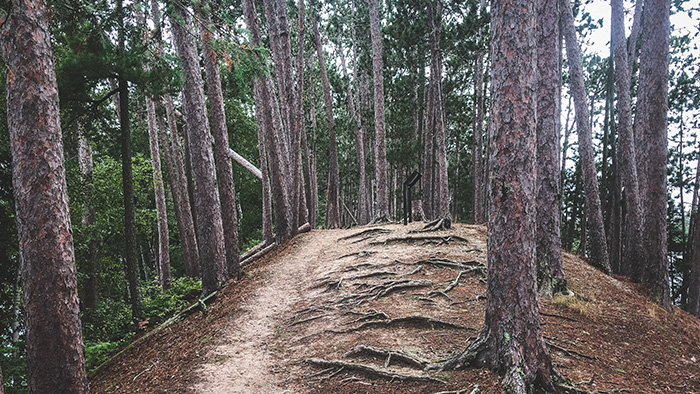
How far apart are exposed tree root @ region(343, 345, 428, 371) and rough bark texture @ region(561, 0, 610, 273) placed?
8297mm

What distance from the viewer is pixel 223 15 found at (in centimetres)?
576

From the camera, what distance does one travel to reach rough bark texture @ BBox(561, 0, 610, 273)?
10038mm

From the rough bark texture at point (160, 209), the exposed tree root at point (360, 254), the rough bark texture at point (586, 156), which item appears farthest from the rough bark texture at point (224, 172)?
the rough bark texture at point (586, 156)

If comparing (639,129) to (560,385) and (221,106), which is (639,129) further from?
(221,106)

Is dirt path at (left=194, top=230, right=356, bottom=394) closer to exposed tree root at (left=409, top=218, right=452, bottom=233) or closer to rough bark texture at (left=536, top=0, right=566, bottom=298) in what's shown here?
exposed tree root at (left=409, top=218, right=452, bottom=233)

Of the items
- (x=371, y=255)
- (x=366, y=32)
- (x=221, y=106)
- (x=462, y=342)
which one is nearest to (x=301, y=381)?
(x=462, y=342)

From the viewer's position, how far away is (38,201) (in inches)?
162

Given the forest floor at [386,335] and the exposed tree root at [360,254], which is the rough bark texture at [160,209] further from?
the exposed tree root at [360,254]

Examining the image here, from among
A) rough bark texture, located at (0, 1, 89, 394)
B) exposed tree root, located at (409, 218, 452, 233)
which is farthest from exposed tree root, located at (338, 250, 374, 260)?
rough bark texture, located at (0, 1, 89, 394)

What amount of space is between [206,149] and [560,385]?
24.8 feet

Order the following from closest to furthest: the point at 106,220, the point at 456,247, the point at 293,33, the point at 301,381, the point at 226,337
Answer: the point at 301,381 → the point at 226,337 → the point at 456,247 → the point at 106,220 → the point at 293,33

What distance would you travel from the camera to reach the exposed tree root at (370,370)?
3.89 metres

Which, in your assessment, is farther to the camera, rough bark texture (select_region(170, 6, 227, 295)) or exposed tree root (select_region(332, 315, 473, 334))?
rough bark texture (select_region(170, 6, 227, 295))

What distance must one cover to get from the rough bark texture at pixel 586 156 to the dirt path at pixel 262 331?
7213 mm
